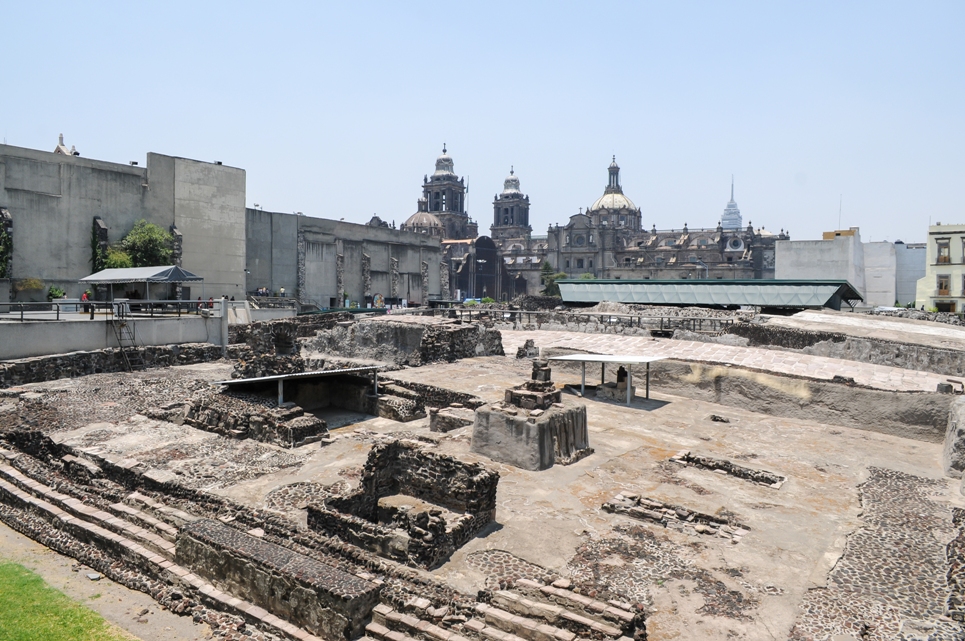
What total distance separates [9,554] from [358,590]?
532cm

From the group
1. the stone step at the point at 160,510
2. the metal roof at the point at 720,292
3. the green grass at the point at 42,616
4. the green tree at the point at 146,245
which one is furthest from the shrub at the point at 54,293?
the green grass at the point at 42,616

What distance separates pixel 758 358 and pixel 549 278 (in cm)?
6163

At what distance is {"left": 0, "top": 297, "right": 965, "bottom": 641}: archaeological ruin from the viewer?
6398 mm

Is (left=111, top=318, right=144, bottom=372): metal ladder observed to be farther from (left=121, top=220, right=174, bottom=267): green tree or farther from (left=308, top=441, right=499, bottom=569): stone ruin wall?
(left=308, top=441, right=499, bottom=569): stone ruin wall

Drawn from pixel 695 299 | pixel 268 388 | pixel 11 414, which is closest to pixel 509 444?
pixel 268 388

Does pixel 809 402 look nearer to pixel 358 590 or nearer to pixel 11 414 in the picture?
pixel 358 590

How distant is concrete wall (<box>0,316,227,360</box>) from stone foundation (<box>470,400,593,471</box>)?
15.7m

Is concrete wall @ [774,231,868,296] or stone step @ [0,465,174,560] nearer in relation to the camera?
stone step @ [0,465,174,560]

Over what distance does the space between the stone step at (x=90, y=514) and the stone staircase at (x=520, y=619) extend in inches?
135

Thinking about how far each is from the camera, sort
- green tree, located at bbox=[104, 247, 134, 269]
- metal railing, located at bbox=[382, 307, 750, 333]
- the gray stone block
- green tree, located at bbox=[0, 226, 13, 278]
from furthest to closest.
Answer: green tree, located at bbox=[104, 247, 134, 269], green tree, located at bbox=[0, 226, 13, 278], metal railing, located at bbox=[382, 307, 750, 333], the gray stone block

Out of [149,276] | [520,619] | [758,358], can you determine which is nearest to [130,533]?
[520,619]

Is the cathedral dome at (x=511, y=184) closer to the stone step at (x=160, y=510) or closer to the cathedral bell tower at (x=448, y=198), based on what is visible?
the cathedral bell tower at (x=448, y=198)

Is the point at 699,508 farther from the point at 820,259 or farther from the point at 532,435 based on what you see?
the point at 820,259

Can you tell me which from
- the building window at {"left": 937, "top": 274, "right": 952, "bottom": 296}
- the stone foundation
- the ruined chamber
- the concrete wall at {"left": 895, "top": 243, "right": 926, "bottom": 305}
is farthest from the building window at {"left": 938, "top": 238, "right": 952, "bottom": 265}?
the stone foundation
